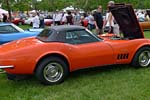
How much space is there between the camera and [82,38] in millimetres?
6566

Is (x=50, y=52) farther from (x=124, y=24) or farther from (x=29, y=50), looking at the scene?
(x=124, y=24)

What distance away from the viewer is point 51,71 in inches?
237

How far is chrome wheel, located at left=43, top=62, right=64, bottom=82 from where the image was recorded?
598cm

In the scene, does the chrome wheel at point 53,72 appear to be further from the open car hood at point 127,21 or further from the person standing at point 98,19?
the person standing at point 98,19

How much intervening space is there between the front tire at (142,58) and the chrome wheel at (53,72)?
1929 mm

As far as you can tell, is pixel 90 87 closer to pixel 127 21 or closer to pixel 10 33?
pixel 127 21

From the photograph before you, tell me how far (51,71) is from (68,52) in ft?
1.71

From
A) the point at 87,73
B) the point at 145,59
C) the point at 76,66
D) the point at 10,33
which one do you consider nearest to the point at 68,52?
the point at 76,66

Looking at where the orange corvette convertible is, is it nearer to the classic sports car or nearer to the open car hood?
the open car hood

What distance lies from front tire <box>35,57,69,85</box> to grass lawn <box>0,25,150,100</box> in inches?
5.6

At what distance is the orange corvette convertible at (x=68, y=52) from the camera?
227 inches

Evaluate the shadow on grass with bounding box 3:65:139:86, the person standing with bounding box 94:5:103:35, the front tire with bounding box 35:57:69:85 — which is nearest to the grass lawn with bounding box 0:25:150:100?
the shadow on grass with bounding box 3:65:139:86

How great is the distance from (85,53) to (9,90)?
68.0 inches

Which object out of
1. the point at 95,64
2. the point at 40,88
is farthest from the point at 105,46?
the point at 40,88
